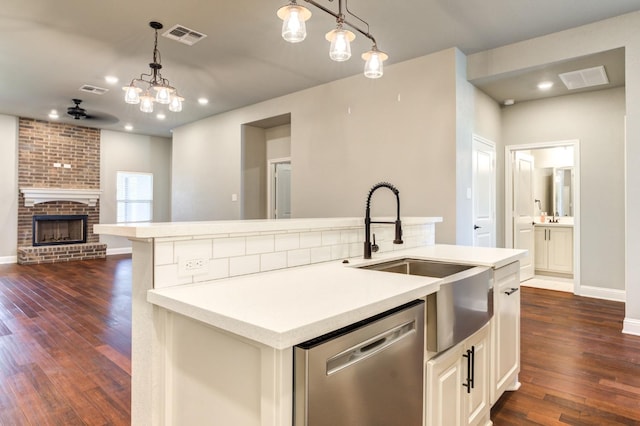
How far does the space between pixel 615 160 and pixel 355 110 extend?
129 inches

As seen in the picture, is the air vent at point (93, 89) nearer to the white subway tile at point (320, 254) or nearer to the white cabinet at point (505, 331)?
the white subway tile at point (320, 254)

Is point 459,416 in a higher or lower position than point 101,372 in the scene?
higher

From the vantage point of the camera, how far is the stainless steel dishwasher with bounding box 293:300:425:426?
88 centimetres

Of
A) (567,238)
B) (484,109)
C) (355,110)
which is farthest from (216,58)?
(567,238)

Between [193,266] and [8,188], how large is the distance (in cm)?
828

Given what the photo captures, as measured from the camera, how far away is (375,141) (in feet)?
15.2

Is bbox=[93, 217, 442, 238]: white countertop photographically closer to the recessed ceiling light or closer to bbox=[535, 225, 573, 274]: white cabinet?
the recessed ceiling light

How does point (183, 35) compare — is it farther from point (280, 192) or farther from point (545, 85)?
point (545, 85)

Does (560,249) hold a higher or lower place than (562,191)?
lower

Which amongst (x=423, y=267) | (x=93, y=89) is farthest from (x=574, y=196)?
(x=93, y=89)

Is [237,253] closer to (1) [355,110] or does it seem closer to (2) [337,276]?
(2) [337,276]

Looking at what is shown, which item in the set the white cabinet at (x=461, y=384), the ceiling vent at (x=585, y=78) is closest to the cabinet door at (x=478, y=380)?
the white cabinet at (x=461, y=384)

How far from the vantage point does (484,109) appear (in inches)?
188

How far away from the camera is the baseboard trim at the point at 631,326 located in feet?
10.9
